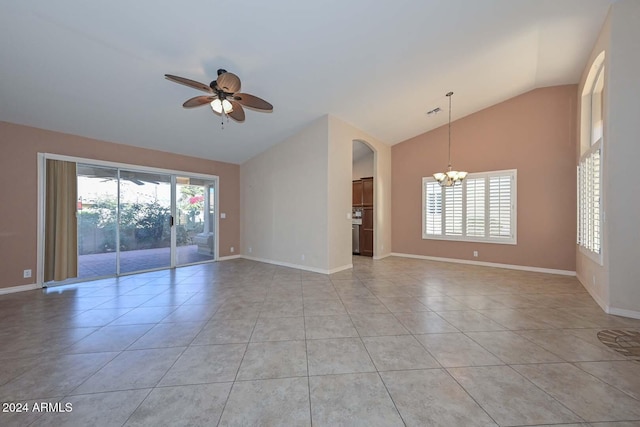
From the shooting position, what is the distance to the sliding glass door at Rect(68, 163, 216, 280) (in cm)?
500

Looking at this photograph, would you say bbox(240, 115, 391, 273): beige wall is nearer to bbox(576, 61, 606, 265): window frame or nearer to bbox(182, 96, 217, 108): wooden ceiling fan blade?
bbox(182, 96, 217, 108): wooden ceiling fan blade

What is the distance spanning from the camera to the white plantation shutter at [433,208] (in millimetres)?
6930

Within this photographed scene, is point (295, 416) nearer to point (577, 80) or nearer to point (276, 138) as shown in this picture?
point (276, 138)

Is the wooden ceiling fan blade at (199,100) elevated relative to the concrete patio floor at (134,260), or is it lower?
elevated

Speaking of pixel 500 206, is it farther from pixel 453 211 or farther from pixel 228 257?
pixel 228 257

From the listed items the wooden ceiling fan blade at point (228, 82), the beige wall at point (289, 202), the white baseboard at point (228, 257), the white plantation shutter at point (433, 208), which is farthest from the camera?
the white baseboard at point (228, 257)

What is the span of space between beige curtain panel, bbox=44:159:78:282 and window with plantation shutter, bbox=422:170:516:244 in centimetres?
805

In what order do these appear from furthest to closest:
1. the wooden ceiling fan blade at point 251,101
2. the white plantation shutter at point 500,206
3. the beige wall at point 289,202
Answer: the white plantation shutter at point 500,206
the beige wall at point 289,202
the wooden ceiling fan blade at point 251,101

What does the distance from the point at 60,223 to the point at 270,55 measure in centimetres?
485

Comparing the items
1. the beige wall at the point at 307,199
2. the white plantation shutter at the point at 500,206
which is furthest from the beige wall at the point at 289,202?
the white plantation shutter at the point at 500,206

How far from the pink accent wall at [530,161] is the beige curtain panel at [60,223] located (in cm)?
822

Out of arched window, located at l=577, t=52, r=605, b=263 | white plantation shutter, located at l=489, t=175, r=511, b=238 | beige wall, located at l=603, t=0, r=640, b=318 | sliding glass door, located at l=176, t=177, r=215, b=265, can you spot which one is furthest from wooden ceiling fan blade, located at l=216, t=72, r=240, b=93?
white plantation shutter, located at l=489, t=175, r=511, b=238

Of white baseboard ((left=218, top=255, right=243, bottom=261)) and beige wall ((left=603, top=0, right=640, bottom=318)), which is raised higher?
beige wall ((left=603, top=0, right=640, bottom=318))

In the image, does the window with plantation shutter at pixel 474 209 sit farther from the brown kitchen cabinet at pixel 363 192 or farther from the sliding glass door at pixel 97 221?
the sliding glass door at pixel 97 221
